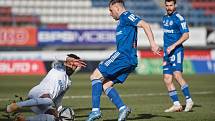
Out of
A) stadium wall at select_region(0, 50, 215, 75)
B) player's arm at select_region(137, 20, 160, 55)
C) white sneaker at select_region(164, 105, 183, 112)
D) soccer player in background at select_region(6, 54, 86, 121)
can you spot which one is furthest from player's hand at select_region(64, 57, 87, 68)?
stadium wall at select_region(0, 50, 215, 75)

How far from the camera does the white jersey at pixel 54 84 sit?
27.4ft

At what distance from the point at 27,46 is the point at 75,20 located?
564 cm

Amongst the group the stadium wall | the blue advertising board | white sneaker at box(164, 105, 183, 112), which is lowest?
the stadium wall

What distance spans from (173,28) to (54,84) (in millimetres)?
4010

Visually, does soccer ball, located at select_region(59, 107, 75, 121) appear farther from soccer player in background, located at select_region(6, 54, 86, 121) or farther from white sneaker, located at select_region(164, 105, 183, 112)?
white sneaker, located at select_region(164, 105, 183, 112)

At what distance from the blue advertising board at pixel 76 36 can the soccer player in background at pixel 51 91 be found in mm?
24061

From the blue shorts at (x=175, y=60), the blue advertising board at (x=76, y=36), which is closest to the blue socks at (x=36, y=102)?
the blue shorts at (x=175, y=60)

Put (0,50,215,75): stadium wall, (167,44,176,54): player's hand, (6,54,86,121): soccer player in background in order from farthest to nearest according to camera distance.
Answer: (0,50,215,75): stadium wall, (167,44,176,54): player's hand, (6,54,86,121): soccer player in background

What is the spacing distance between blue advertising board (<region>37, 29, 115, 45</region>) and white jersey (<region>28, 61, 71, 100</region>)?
24147mm

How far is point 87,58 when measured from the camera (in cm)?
2925

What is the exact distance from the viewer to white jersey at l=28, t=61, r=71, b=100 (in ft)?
27.4

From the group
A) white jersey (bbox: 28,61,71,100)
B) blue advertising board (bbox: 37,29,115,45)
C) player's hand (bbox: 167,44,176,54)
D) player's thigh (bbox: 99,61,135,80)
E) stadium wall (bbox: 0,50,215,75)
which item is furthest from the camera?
blue advertising board (bbox: 37,29,115,45)

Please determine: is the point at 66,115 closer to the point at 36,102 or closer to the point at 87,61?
the point at 36,102

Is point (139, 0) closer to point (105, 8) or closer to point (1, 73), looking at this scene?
point (105, 8)
